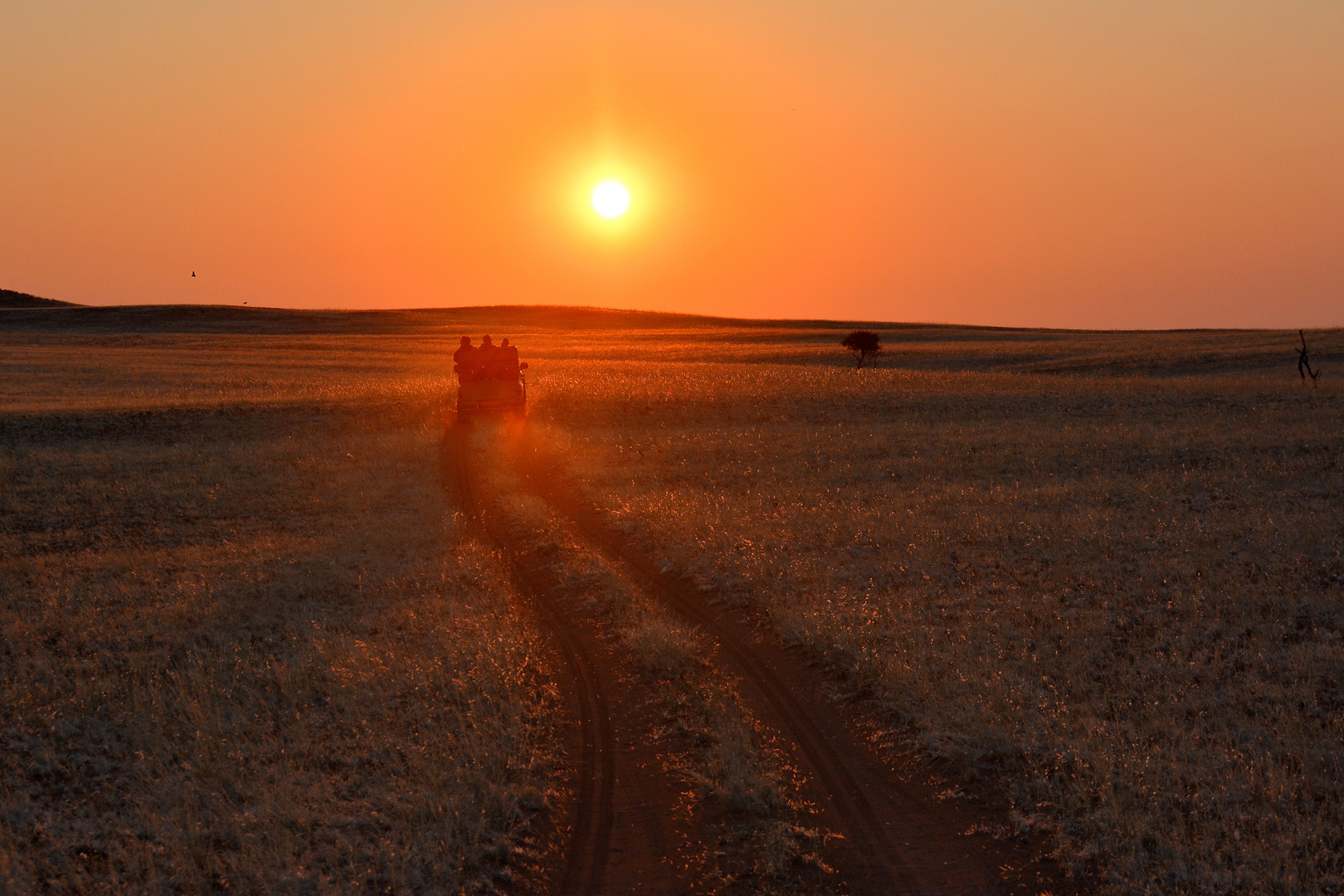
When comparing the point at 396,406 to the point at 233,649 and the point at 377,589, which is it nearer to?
the point at 377,589

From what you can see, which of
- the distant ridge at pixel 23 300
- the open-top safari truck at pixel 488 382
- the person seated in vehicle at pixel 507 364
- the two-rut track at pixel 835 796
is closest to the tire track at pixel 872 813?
the two-rut track at pixel 835 796

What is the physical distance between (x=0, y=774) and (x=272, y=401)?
976 inches

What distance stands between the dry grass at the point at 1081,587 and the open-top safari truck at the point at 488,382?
1948 millimetres

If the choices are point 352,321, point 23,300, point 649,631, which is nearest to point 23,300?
point 23,300

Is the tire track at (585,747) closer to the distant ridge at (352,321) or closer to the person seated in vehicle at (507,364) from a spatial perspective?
the person seated in vehicle at (507,364)

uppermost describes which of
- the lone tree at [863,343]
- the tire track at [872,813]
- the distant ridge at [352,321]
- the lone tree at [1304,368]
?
the distant ridge at [352,321]

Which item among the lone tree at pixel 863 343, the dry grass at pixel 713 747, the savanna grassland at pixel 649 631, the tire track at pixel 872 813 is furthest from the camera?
the lone tree at pixel 863 343

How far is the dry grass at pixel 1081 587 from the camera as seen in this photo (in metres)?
7.61

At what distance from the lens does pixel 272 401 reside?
3175cm

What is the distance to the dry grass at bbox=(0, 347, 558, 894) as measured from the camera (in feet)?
23.7

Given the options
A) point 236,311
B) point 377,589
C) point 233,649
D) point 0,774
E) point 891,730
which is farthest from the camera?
→ point 236,311

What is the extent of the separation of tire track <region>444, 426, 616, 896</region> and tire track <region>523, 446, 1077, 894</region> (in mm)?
1707

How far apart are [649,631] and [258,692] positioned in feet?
14.7

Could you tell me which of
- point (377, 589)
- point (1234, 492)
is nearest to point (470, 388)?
point (377, 589)
